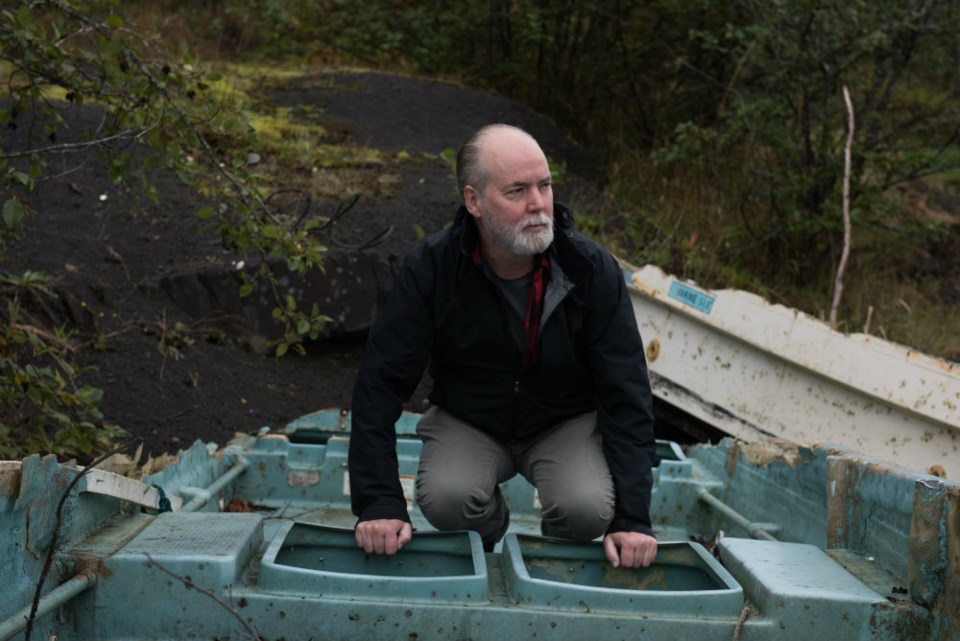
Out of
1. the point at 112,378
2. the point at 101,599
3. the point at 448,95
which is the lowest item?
the point at 112,378

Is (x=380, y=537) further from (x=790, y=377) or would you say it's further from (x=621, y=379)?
(x=790, y=377)

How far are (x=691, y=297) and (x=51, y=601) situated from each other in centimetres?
495

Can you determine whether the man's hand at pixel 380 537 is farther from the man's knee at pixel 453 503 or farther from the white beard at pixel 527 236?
the white beard at pixel 527 236

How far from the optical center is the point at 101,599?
2379mm

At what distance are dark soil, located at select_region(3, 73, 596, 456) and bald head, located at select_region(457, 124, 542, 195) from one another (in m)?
3.02

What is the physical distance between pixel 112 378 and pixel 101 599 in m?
3.74

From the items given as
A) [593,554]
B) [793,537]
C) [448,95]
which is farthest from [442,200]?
[593,554]

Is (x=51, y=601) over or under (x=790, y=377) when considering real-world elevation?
over

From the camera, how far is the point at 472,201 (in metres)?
2.92

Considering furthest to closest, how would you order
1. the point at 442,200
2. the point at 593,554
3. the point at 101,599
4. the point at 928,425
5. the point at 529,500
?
1. the point at 442,200
2. the point at 928,425
3. the point at 529,500
4. the point at 593,554
5. the point at 101,599

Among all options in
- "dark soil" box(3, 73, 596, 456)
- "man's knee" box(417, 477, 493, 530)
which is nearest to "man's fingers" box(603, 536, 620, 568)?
"man's knee" box(417, 477, 493, 530)

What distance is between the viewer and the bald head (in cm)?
288

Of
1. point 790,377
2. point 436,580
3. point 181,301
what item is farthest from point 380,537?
point 181,301

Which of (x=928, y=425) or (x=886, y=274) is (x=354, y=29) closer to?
(x=886, y=274)
